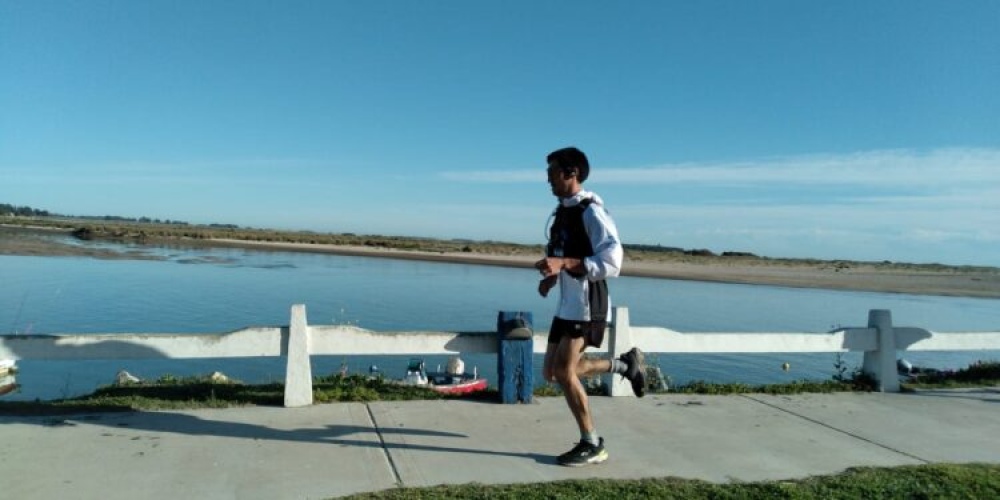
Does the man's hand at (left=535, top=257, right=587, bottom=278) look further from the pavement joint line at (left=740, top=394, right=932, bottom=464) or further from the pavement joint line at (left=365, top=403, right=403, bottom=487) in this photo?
the pavement joint line at (left=740, top=394, right=932, bottom=464)

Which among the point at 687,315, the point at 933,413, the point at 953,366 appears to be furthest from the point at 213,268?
the point at 933,413

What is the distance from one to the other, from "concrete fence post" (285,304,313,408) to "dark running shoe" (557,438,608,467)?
263 cm

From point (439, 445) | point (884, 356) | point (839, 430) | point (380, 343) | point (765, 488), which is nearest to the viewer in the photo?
point (765, 488)

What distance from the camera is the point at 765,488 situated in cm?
461

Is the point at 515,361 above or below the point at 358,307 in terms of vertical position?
above

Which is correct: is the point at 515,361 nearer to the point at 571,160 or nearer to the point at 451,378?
the point at 571,160

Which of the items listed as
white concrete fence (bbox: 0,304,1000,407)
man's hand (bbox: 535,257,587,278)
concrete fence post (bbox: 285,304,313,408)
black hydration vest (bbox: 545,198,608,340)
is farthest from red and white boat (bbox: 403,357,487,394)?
man's hand (bbox: 535,257,587,278)

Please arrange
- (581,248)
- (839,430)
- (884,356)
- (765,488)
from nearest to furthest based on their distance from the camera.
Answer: (765,488) < (581,248) < (839,430) < (884,356)

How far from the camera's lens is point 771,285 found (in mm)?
49031

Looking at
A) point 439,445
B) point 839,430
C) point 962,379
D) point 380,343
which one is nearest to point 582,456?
point 439,445

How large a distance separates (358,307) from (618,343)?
1713 cm

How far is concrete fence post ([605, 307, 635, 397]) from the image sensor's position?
7270 mm

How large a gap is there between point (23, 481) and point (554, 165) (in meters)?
3.87

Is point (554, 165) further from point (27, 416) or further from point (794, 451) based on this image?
point (27, 416)
